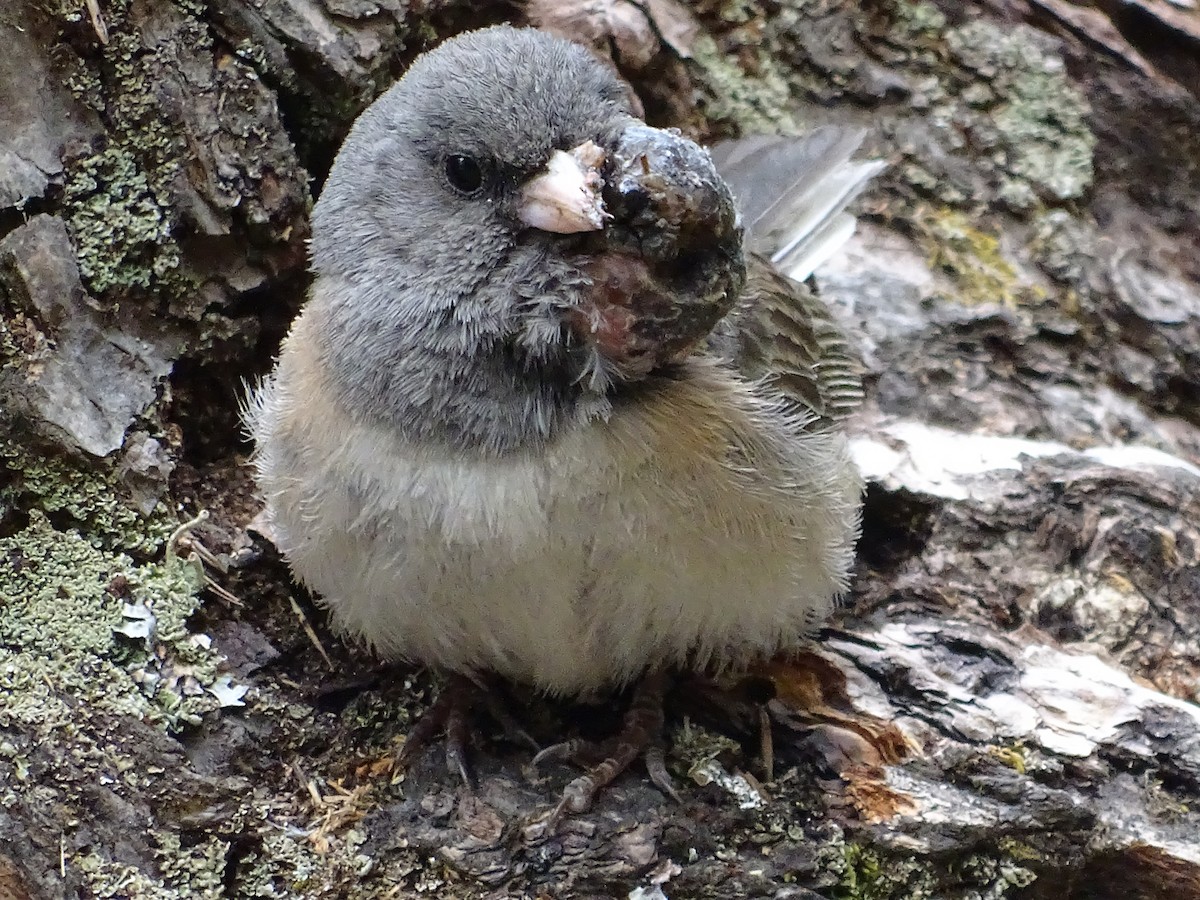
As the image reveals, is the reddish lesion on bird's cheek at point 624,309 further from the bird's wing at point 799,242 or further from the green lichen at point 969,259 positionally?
the green lichen at point 969,259

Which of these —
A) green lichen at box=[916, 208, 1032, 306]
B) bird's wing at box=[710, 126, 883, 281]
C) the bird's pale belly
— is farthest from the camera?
green lichen at box=[916, 208, 1032, 306]

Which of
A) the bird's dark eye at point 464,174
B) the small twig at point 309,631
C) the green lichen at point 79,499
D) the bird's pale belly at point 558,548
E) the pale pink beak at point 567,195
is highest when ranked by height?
the pale pink beak at point 567,195

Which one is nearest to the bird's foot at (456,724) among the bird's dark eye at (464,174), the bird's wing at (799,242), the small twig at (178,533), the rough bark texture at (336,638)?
the rough bark texture at (336,638)

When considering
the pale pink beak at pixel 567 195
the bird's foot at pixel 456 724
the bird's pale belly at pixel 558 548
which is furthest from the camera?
the bird's foot at pixel 456 724

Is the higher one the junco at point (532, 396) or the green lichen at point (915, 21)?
the green lichen at point (915, 21)

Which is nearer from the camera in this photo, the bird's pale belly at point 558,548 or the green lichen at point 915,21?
the bird's pale belly at point 558,548

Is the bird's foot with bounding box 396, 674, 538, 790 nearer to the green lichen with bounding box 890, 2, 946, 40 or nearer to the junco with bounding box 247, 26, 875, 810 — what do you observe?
the junco with bounding box 247, 26, 875, 810

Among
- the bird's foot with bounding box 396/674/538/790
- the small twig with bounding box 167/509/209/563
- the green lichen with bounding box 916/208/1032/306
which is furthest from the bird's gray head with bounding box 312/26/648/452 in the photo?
the green lichen with bounding box 916/208/1032/306
